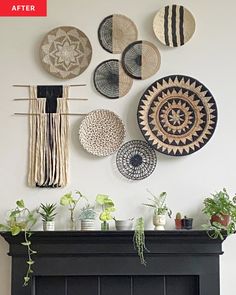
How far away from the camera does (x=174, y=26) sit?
297cm

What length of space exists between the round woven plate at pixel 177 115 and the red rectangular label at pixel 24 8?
27.5 inches

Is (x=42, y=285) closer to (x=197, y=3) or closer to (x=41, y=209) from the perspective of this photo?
(x=41, y=209)

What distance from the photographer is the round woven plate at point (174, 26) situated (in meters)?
2.97

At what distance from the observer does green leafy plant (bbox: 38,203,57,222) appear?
284 centimetres

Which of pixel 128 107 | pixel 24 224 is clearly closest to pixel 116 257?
pixel 24 224

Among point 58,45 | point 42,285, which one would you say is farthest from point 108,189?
point 58,45

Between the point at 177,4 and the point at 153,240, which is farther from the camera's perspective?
the point at 177,4

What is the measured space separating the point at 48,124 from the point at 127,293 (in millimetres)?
921

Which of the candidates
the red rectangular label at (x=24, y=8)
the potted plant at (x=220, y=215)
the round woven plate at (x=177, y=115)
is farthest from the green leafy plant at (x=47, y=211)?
the red rectangular label at (x=24, y=8)

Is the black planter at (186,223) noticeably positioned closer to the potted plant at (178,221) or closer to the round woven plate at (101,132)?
the potted plant at (178,221)

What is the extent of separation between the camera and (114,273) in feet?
9.25

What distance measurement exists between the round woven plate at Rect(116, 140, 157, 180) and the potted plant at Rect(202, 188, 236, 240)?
0.34 m

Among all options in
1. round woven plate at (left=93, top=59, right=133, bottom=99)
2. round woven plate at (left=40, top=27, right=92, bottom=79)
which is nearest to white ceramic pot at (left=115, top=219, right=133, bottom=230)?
round woven plate at (left=93, top=59, right=133, bottom=99)

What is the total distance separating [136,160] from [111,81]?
419 millimetres
